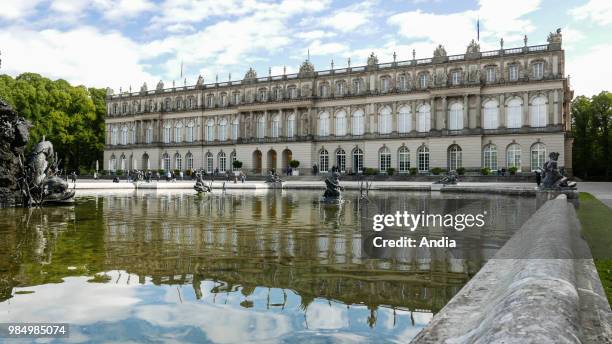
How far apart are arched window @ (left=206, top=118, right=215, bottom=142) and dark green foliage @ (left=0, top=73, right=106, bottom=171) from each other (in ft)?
60.7

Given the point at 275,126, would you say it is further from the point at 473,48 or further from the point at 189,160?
the point at 473,48

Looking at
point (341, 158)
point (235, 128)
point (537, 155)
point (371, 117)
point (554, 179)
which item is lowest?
point (554, 179)

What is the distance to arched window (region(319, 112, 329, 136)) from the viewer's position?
63094 mm

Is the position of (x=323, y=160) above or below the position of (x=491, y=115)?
below

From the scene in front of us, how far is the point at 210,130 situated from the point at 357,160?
24.7 meters

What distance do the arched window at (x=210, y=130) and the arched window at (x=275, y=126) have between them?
10862 mm

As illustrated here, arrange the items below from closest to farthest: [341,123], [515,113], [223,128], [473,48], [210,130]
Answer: [515,113], [473,48], [341,123], [223,128], [210,130]

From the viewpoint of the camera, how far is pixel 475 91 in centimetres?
5297

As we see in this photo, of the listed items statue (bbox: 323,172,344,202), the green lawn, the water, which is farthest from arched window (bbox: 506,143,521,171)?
the water

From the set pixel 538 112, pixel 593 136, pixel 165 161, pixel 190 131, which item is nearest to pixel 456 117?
pixel 538 112

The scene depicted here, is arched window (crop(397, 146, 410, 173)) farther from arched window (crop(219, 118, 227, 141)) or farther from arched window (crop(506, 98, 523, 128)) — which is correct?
arched window (crop(219, 118, 227, 141))

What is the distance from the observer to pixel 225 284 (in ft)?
18.1

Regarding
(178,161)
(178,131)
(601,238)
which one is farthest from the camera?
(178,131)

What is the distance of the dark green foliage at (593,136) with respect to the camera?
61.0m
